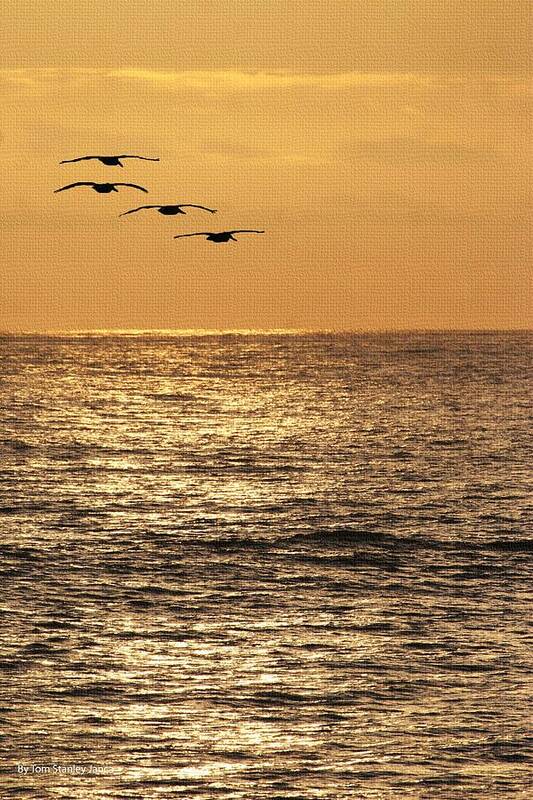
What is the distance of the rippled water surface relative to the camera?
3186 centimetres

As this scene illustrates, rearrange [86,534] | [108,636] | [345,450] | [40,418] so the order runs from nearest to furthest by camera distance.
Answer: [108,636], [86,534], [345,450], [40,418]

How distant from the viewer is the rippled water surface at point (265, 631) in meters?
31.9

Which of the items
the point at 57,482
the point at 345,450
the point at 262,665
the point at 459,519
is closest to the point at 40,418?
the point at 345,450

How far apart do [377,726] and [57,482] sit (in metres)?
55.5

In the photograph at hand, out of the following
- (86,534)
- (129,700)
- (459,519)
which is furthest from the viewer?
(459,519)

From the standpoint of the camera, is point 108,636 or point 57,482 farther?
point 57,482

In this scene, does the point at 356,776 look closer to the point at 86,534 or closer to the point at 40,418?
the point at 86,534

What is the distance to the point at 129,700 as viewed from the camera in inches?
1432

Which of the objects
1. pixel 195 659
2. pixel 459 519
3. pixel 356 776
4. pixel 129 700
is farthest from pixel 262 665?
pixel 459 519

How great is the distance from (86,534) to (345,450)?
162ft

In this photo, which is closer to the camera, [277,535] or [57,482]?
[277,535]

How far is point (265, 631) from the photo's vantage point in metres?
43.8

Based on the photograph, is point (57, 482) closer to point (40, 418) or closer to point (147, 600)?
point (147, 600)

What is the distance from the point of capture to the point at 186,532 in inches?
2611
